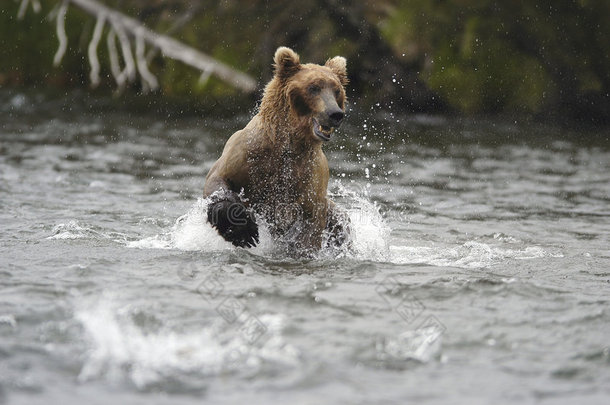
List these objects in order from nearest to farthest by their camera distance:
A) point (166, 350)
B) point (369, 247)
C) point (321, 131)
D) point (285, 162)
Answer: point (166, 350) < point (321, 131) < point (285, 162) < point (369, 247)

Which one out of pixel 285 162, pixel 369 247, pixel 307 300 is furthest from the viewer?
pixel 369 247

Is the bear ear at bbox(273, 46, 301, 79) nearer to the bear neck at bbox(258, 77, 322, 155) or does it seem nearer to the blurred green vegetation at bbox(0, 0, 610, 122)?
the bear neck at bbox(258, 77, 322, 155)

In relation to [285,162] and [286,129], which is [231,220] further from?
[286,129]

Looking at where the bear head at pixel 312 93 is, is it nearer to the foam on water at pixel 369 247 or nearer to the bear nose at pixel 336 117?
the bear nose at pixel 336 117

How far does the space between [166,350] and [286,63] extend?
3295 mm

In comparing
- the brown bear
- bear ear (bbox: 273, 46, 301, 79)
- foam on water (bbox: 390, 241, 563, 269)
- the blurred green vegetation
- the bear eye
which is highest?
the blurred green vegetation

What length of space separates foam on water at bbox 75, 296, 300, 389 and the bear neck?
7.88ft

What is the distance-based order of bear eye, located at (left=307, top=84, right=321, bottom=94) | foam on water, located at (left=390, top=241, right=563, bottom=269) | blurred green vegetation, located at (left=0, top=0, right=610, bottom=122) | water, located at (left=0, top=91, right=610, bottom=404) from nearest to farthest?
water, located at (left=0, top=91, right=610, bottom=404)
bear eye, located at (left=307, top=84, right=321, bottom=94)
foam on water, located at (left=390, top=241, right=563, bottom=269)
blurred green vegetation, located at (left=0, top=0, right=610, bottom=122)

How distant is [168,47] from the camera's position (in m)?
17.0

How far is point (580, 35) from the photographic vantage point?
1759 centimetres

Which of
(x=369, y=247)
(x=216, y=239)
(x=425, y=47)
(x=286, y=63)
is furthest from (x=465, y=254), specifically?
(x=425, y=47)

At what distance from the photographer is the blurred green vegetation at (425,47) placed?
57.6ft

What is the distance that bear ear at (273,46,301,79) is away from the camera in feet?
22.9

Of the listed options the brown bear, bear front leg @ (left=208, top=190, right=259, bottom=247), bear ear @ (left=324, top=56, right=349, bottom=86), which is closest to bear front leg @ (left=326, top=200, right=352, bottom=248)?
the brown bear
